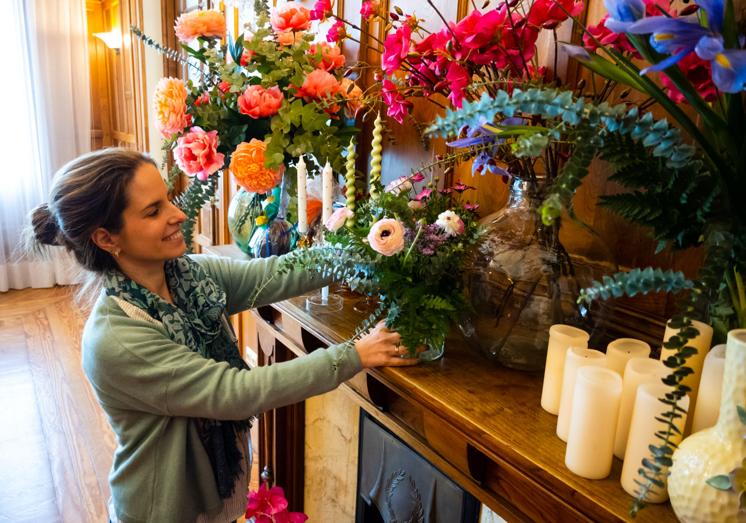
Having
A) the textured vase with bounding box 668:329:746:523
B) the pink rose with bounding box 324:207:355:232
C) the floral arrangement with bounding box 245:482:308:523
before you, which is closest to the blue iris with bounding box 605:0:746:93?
the textured vase with bounding box 668:329:746:523

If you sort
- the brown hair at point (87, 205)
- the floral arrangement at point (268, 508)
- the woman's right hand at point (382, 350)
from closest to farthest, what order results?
the woman's right hand at point (382, 350) → the brown hair at point (87, 205) → the floral arrangement at point (268, 508)

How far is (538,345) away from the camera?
953 mm

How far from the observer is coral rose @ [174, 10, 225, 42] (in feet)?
4.75

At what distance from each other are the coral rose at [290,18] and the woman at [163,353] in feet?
1.51

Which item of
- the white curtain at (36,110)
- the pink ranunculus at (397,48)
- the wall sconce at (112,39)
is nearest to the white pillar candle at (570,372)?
the pink ranunculus at (397,48)

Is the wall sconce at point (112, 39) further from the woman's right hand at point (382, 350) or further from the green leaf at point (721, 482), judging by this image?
the green leaf at point (721, 482)

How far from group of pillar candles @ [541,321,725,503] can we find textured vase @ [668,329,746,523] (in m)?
0.04

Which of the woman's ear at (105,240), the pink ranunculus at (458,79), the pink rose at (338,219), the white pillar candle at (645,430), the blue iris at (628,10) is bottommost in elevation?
the white pillar candle at (645,430)

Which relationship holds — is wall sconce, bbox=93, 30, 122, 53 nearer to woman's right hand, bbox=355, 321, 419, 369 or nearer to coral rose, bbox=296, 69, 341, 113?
coral rose, bbox=296, 69, 341, 113

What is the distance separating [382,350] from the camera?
1.04 m

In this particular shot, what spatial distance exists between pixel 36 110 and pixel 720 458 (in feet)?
16.4

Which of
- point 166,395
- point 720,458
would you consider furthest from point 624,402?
point 166,395

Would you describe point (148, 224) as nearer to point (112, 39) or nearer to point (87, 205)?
point (87, 205)

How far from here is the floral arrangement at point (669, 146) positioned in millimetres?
544
